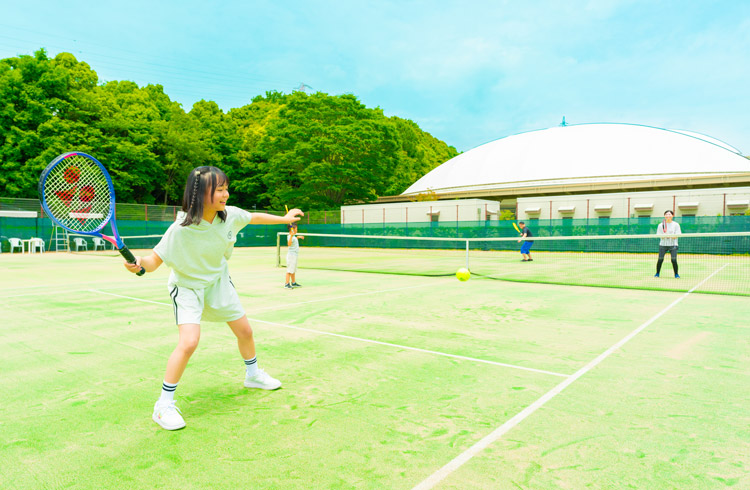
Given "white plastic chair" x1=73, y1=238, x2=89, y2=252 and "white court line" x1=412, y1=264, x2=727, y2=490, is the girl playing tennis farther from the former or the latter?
"white plastic chair" x1=73, y1=238, x2=89, y2=252

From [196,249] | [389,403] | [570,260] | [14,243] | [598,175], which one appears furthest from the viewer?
[598,175]

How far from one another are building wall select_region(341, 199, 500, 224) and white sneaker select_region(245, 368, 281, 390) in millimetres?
33860

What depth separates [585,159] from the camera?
4484cm

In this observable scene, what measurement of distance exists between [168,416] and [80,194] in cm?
274

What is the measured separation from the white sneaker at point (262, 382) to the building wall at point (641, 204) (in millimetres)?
33479

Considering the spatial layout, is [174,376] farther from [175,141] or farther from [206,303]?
[175,141]

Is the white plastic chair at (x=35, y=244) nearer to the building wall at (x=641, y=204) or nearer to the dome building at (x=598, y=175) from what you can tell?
the dome building at (x=598, y=175)

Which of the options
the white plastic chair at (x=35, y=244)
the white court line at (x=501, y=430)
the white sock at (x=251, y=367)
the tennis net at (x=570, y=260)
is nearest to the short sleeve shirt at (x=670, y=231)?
the tennis net at (x=570, y=260)

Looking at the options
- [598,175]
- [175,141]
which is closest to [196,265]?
[598,175]

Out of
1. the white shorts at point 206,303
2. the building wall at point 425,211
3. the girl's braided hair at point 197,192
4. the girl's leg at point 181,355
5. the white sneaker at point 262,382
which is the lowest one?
the white sneaker at point 262,382

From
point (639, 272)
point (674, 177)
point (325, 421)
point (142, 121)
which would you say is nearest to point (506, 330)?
point (325, 421)

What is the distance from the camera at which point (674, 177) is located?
127ft

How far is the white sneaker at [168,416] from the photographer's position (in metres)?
2.98

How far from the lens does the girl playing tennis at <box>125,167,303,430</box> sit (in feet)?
10.1
